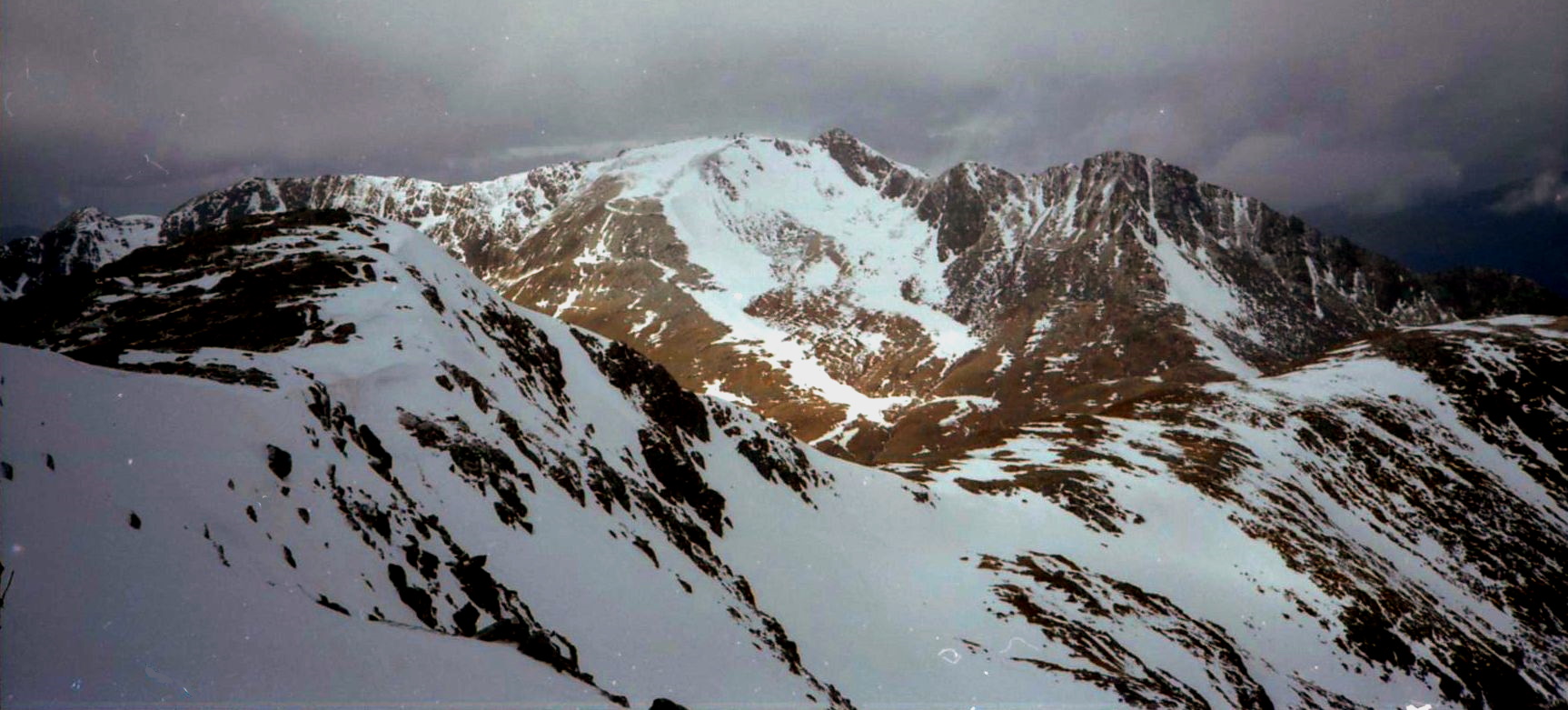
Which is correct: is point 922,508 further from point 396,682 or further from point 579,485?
point 396,682

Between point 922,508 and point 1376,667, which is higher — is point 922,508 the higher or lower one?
the higher one

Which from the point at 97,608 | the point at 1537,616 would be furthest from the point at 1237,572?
the point at 97,608

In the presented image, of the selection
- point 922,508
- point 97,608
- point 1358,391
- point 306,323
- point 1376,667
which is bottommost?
point 1376,667

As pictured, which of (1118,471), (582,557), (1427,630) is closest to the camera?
(582,557)

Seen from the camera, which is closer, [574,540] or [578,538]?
[574,540]

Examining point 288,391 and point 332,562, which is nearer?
point 332,562

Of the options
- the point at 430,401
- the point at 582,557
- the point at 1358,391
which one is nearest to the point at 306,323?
the point at 430,401

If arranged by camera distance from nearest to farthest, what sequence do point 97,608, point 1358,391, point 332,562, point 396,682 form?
point 97,608 < point 396,682 < point 332,562 < point 1358,391
